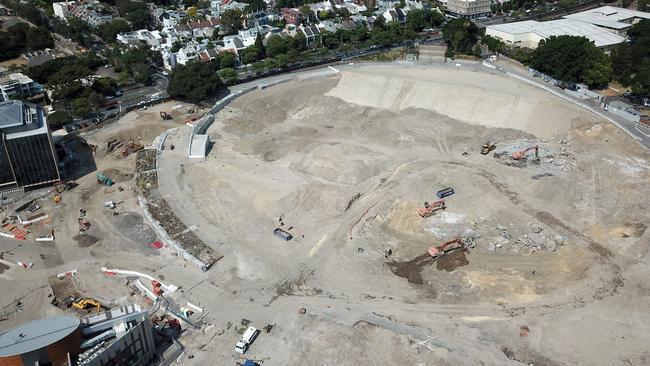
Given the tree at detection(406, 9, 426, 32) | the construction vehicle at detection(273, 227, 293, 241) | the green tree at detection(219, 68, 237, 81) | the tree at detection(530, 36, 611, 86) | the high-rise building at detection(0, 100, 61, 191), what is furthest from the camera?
the tree at detection(406, 9, 426, 32)

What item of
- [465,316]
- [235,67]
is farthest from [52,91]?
[465,316]

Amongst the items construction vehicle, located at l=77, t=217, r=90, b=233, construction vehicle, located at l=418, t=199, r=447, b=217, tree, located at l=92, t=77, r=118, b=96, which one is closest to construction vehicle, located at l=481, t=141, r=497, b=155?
construction vehicle, located at l=418, t=199, r=447, b=217

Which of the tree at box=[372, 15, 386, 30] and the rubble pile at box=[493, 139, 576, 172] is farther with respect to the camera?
the tree at box=[372, 15, 386, 30]

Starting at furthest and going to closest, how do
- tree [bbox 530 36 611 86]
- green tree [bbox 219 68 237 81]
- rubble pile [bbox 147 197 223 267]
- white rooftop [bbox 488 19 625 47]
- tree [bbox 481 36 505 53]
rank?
1. white rooftop [bbox 488 19 625 47]
2. tree [bbox 481 36 505 53]
3. green tree [bbox 219 68 237 81]
4. tree [bbox 530 36 611 86]
5. rubble pile [bbox 147 197 223 267]

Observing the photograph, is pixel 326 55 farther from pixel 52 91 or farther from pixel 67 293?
pixel 67 293

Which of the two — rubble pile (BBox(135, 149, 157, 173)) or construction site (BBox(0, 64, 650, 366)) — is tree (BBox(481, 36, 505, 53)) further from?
rubble pile (BBox(135, 149, 157, 173))

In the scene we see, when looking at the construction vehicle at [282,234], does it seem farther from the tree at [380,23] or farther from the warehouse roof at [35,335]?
the tree at [380,23]

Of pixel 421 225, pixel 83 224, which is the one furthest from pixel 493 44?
pixel 83 224

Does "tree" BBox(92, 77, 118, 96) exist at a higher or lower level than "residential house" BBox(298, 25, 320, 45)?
lower
